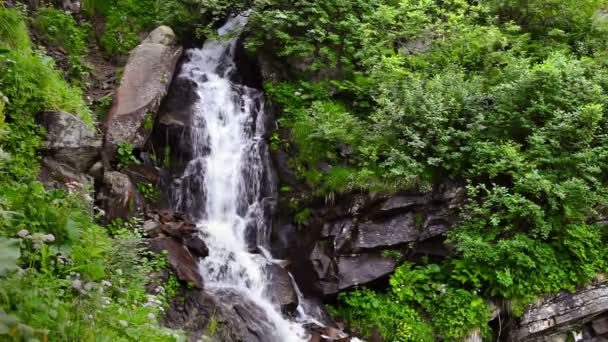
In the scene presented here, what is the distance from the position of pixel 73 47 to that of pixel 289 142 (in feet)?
18.8

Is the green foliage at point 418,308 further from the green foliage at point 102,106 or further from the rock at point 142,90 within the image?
the green foliage at point 102,106

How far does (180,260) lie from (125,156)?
2600 millimetres

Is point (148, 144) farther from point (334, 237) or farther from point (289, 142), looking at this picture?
point (334, 237)

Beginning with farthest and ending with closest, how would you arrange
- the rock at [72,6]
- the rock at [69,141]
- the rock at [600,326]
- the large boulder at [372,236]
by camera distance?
the rock at [72,6] → the large boulder at [372,236] → the rock at [600,326] → the rock at [69,141]

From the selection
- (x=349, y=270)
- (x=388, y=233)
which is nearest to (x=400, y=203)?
(x=388, y=233)

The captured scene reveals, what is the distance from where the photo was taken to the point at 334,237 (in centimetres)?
948

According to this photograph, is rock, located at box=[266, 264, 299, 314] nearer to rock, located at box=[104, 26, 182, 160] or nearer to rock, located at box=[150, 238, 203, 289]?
rock, located at box=[150, 238, 203, 289]

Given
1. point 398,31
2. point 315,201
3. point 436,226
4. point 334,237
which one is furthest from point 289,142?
point 398,31

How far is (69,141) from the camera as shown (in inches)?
292

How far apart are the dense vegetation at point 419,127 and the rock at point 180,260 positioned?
583mm

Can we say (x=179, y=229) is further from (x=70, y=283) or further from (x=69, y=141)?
(x=70, y=283)

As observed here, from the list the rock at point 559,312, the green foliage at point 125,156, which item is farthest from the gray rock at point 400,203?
the green foliage at point 125,156

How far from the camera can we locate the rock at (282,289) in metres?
8.80

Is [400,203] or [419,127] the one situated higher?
[419,127]
